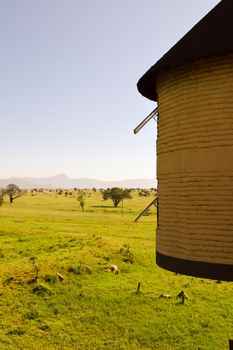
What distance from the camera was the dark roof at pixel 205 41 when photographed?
9.98m

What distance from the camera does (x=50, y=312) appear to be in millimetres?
24203

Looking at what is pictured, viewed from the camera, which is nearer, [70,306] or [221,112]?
[221,112]

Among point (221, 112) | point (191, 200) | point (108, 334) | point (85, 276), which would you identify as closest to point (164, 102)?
point (221, 112)

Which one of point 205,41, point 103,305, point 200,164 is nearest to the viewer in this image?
point 200,164

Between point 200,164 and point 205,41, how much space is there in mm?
2984

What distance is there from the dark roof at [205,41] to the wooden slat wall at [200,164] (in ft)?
1.24

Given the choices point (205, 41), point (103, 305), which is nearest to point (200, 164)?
point (205, 41)

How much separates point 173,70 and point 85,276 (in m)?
20.5

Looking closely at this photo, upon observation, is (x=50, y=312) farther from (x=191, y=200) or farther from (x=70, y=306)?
(x=191, y=200)

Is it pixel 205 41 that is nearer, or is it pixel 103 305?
pixel 205 41

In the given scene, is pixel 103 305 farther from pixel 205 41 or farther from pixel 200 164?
pixel 205 41

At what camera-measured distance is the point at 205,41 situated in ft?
34.4

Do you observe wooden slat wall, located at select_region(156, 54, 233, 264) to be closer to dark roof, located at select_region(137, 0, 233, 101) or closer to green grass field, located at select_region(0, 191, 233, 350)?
dark roof, located at select_region(137, 0, 233, 101)

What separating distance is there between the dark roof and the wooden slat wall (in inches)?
14.9
